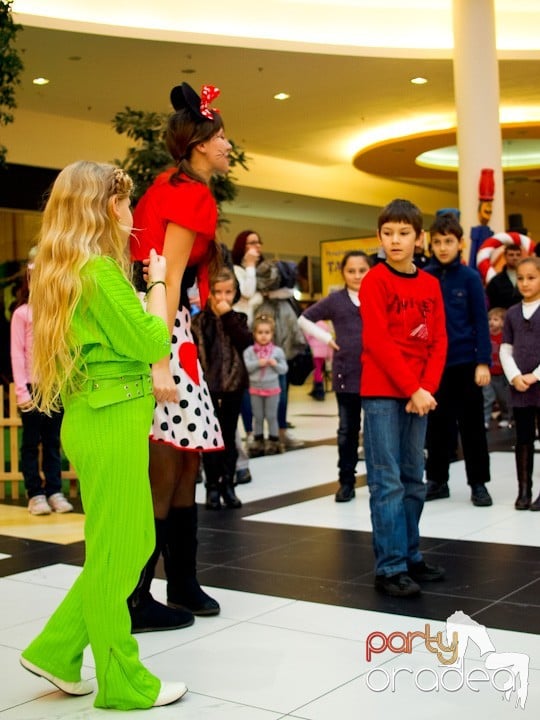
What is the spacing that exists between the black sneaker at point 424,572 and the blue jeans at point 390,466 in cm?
8

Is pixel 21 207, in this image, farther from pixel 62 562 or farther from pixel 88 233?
pixel 88 233

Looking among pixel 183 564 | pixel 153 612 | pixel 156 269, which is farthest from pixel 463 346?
pixel 156 269

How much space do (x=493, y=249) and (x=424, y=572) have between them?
6.34 metres

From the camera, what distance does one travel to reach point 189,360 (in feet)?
10.9

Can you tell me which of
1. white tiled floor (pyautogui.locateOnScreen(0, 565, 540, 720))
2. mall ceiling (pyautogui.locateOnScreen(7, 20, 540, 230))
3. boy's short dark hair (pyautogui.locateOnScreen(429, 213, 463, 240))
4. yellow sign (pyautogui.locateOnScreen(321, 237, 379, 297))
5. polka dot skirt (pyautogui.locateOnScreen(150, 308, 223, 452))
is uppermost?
mall ceiling (pyautogui.locateOnScreen(7, 20, 540, 230))

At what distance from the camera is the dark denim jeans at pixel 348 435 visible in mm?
5863

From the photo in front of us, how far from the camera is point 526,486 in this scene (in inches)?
213

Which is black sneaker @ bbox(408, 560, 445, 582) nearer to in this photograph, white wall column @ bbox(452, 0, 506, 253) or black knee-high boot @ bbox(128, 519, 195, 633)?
black knee-high boot @ bbox(128, 519, 195, 633)

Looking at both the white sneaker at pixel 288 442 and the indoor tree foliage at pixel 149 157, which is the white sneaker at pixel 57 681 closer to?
the white sneaker at pixel 288 442

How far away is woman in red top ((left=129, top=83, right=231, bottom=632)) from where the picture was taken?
3215mm

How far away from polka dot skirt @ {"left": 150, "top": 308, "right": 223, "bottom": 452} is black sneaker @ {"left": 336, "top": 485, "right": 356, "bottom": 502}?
2.58m

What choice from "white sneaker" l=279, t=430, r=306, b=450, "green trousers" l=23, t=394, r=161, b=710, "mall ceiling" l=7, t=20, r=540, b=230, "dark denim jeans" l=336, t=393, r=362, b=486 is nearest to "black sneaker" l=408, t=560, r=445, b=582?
"green trousers" l=23, t=394, r=161, b=710

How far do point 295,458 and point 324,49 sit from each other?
6.02 m

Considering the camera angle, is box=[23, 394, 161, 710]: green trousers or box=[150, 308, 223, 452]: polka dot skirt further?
box=[150, 308, 223, 452]: polka dot skirt
